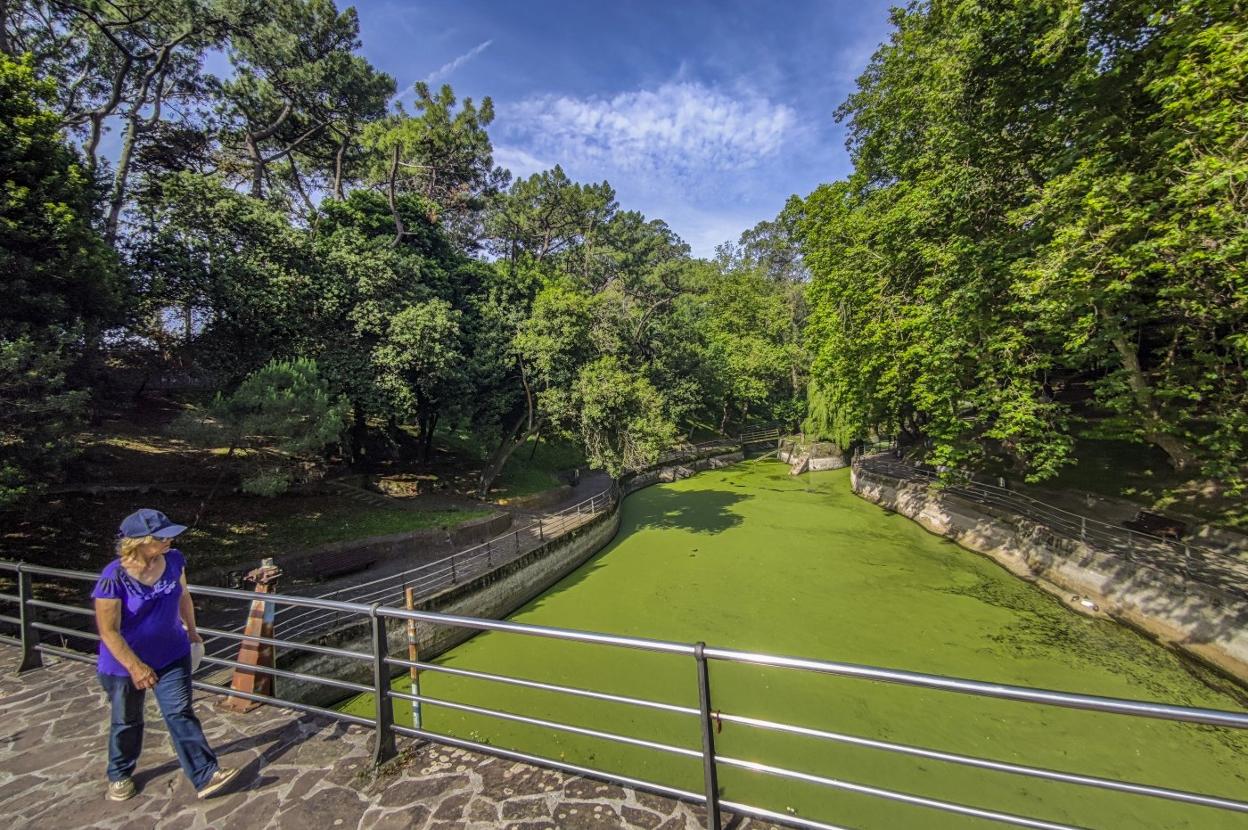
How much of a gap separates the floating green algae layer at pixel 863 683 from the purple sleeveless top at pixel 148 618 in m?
4.65

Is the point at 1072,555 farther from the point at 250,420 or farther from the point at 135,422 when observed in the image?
the point at 135,422

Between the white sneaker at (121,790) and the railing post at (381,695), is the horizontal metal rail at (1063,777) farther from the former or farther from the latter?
the white sneaker at (121,790)

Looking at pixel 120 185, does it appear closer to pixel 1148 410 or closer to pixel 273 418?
pixel 273 418

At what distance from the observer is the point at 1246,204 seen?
6.04m

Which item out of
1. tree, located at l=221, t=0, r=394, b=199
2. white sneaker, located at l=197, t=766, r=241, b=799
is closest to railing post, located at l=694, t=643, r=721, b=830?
white sneaker, located at l=197, t=766, r=241, b=799

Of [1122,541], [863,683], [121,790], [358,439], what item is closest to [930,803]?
[121,790]

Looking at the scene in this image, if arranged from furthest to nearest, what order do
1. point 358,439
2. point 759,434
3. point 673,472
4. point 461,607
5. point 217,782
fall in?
point 759,434 < point 673,472 < point 358,439 < point 461,607 < point 217,782

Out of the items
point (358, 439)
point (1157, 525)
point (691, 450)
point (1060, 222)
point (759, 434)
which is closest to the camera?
point (1060, 222)

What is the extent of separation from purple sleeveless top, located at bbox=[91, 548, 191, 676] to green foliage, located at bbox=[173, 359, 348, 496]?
7.92 m

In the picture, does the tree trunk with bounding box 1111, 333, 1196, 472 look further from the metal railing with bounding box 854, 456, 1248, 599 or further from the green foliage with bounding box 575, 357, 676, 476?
the green foliage with bounding box 575, 357, 676, 476

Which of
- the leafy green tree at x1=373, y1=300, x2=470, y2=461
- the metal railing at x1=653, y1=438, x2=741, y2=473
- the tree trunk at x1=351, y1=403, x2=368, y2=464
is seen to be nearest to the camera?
the leafy green tree at x1=373, y1=300, x2=470, y2=461

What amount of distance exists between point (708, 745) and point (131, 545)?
2992 mm

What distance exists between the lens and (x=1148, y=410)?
8.88 m

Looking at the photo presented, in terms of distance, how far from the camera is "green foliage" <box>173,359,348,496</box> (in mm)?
9289
